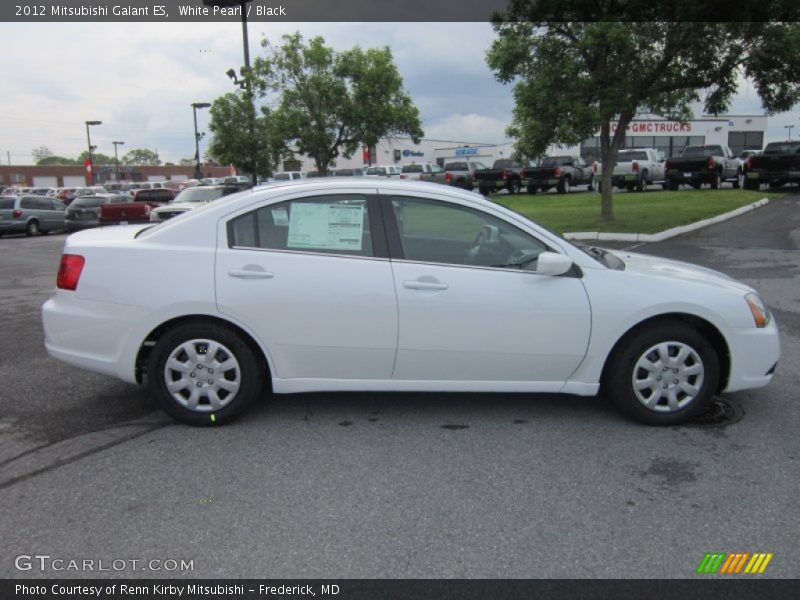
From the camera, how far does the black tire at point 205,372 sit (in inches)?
166

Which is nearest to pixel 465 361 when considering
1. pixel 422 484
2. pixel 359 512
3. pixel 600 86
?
pixel 422 484

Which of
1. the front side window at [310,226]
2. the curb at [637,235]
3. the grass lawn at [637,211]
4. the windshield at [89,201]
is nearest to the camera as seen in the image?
the front side window at [310,226]

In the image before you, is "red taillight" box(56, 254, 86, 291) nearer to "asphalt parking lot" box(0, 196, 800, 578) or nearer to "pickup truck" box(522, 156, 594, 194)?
"asphalt parking lot" box(0, 196, 800, 578)

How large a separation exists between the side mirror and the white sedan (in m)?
0.01

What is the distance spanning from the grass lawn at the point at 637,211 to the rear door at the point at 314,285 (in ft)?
26.0

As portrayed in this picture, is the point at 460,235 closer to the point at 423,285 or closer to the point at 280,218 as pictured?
the point at 423,285

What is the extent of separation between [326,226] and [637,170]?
2683 centimetres

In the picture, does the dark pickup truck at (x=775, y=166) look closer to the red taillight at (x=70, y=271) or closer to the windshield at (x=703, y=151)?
the windshield at (x=703, y=151)

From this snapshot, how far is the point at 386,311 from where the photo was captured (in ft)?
13.6

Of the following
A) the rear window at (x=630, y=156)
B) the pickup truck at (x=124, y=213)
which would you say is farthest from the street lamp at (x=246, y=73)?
the rear window at (x=630, y=156)

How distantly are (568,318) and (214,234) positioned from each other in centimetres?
238

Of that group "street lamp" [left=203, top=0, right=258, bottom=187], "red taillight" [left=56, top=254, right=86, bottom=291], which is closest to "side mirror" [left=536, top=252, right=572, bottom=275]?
"red taillight" [left=56, top=254, right=86, bottom=291]

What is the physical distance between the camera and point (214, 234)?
4301mm
